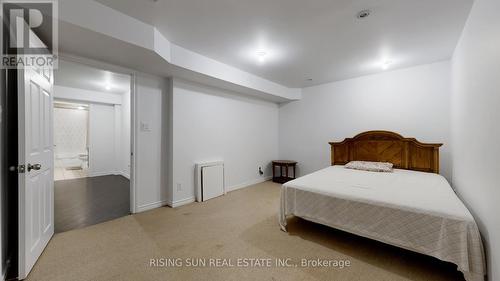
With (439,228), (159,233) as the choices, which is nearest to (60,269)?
(159,233)

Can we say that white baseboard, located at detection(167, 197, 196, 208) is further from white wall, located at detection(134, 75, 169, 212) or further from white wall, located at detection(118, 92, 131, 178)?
white wall, located at detection(118, 92, 131, 178)

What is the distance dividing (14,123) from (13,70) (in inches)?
18.7

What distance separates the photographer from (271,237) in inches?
90.7

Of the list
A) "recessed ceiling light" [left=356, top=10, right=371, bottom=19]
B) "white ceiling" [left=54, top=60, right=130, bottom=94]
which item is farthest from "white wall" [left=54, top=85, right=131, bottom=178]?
"recessed ceiling light" [left=356, top=10, right=371, bottom=19]

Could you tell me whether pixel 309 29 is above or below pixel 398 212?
above

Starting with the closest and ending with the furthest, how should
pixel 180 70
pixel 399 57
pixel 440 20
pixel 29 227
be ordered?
1. pixel 29 227
2. pixel 440 20
3. pixel 180 70
4. pixel 399 57

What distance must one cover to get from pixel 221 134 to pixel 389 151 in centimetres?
318

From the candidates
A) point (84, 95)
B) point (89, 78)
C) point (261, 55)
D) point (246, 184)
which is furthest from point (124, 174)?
point (261, 55)

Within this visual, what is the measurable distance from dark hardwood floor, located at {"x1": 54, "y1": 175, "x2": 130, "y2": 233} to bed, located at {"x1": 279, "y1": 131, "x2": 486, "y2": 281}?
2.59 metres

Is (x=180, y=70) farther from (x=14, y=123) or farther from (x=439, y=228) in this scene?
(x=439, y=228)

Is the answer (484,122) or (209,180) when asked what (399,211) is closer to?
(484,122)

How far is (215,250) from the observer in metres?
2.04

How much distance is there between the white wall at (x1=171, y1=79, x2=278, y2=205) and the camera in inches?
132

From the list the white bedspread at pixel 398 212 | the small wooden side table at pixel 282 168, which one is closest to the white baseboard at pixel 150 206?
the white bedspread at pixel 398 212
